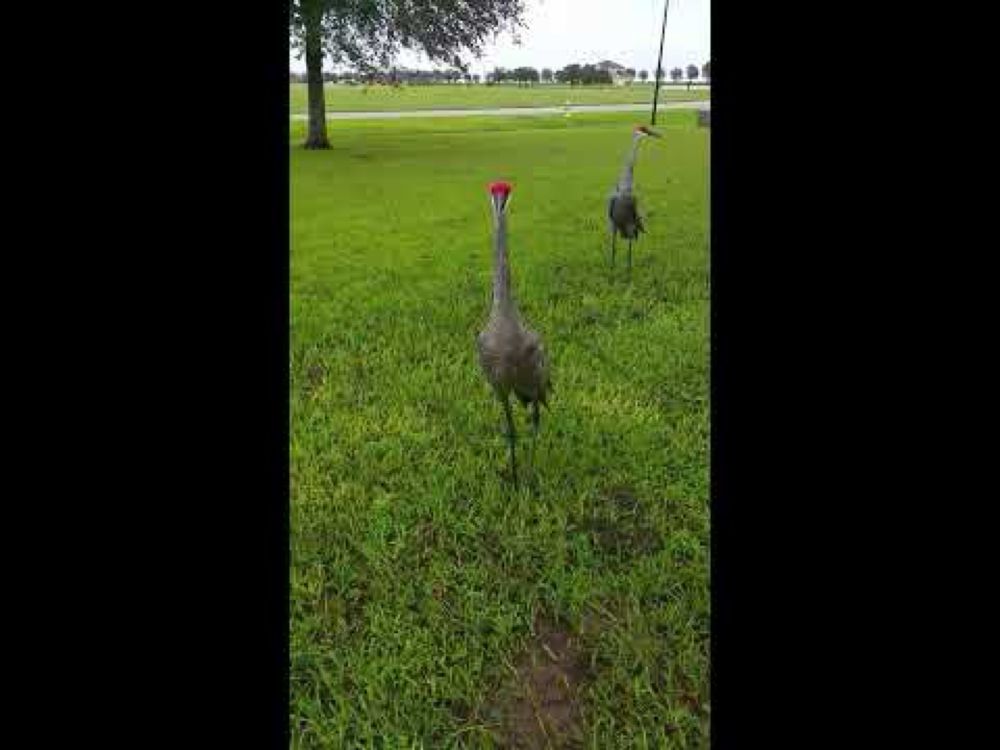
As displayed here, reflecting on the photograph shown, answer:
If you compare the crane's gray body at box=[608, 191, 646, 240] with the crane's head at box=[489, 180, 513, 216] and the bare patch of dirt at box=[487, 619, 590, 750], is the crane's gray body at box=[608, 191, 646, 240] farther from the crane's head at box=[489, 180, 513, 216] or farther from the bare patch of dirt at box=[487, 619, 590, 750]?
the bare patch of dirt at box=[487, 619, 590, 750]

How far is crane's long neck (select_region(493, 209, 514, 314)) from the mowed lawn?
80 centimetres

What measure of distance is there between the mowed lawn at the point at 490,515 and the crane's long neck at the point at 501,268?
0.80 meters

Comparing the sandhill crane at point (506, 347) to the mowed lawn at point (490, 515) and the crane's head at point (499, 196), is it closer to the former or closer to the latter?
the crane's head at point (499, 196)

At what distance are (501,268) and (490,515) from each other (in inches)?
41.0

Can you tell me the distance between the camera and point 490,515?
3.17 meters

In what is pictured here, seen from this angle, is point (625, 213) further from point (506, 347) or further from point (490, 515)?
point (490, 515)

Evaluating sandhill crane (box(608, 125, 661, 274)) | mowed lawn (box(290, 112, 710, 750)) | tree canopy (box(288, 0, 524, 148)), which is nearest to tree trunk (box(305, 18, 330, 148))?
tree canopy (box(288, 0, 524, 148))

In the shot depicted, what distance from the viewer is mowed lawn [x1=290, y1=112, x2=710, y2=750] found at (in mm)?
2230

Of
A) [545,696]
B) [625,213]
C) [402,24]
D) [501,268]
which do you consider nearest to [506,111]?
[402,24]

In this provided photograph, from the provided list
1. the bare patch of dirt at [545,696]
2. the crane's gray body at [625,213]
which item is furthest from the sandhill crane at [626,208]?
the bare patch of dirt at [545,696]

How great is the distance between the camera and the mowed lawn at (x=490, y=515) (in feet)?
7.32
